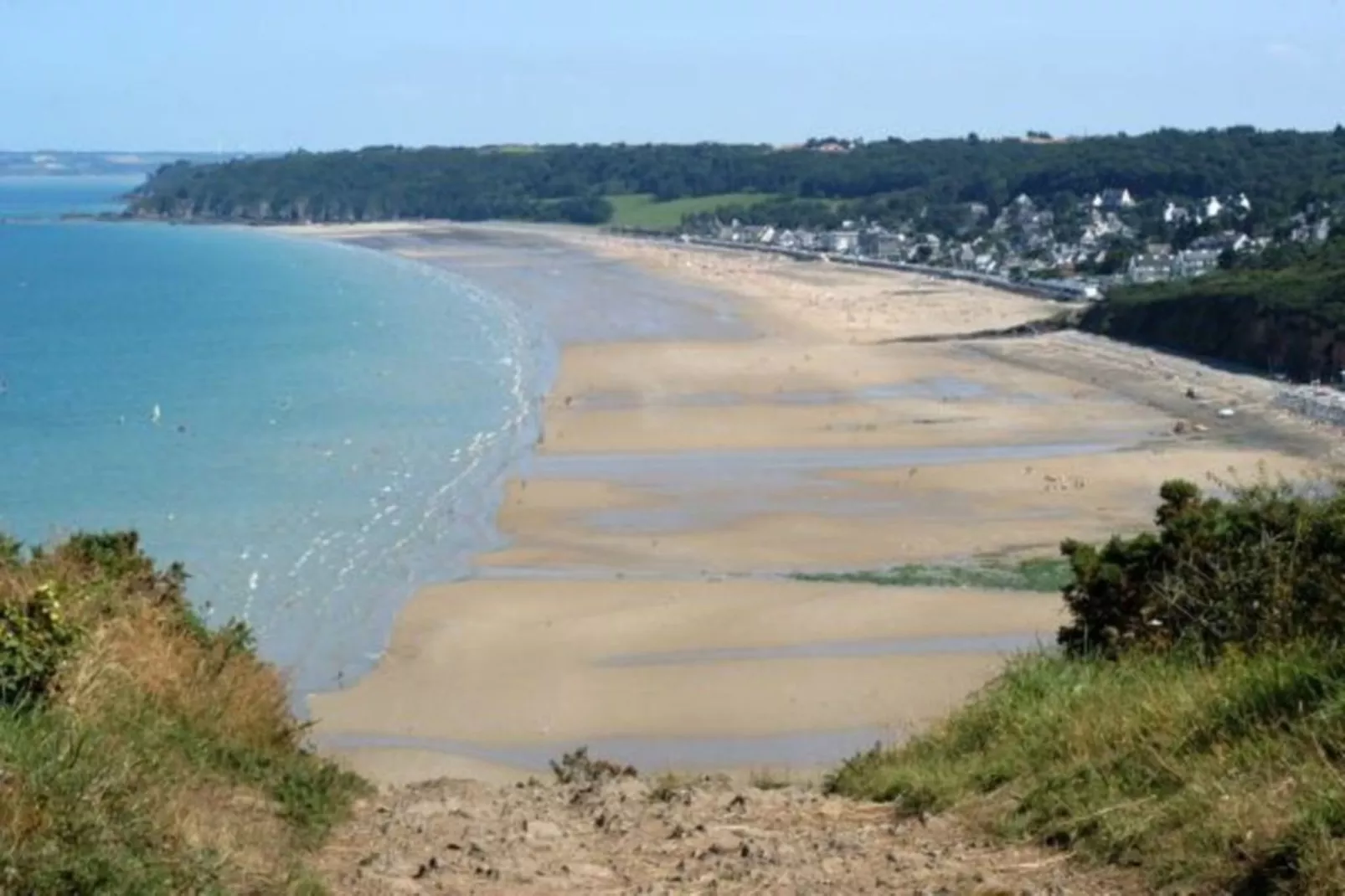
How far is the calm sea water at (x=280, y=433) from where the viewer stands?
2348cm

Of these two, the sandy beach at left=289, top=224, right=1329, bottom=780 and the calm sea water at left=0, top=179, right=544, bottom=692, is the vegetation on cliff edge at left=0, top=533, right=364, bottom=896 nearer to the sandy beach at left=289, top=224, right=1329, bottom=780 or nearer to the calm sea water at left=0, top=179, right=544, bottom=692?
the calm sea water at left=0, top=179, right=544, bottom=692

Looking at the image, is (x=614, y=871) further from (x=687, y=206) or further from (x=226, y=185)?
(x=226, y=185)

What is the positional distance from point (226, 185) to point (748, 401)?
129 m

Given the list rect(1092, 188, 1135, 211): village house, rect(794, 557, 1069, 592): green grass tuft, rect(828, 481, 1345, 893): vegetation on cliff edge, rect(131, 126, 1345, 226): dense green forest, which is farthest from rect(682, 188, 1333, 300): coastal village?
rect(828, 481, 1345, 893): vegetation on cliff edge

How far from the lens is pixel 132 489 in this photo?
29.8 m

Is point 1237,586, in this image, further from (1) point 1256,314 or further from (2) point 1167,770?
(1) point 1256,314

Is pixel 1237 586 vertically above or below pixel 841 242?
above

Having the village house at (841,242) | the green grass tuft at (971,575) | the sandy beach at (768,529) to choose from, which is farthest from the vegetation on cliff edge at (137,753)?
the village house at (841,242)

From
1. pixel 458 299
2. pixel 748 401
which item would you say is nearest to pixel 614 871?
pixel 748 401

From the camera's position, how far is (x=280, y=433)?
3709 cm

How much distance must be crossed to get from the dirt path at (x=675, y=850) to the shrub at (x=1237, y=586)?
1.73 m

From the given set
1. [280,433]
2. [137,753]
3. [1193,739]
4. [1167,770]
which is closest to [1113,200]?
[280,433]

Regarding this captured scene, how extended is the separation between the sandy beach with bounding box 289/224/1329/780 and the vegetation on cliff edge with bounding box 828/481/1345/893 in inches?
158

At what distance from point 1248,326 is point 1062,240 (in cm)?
4537
